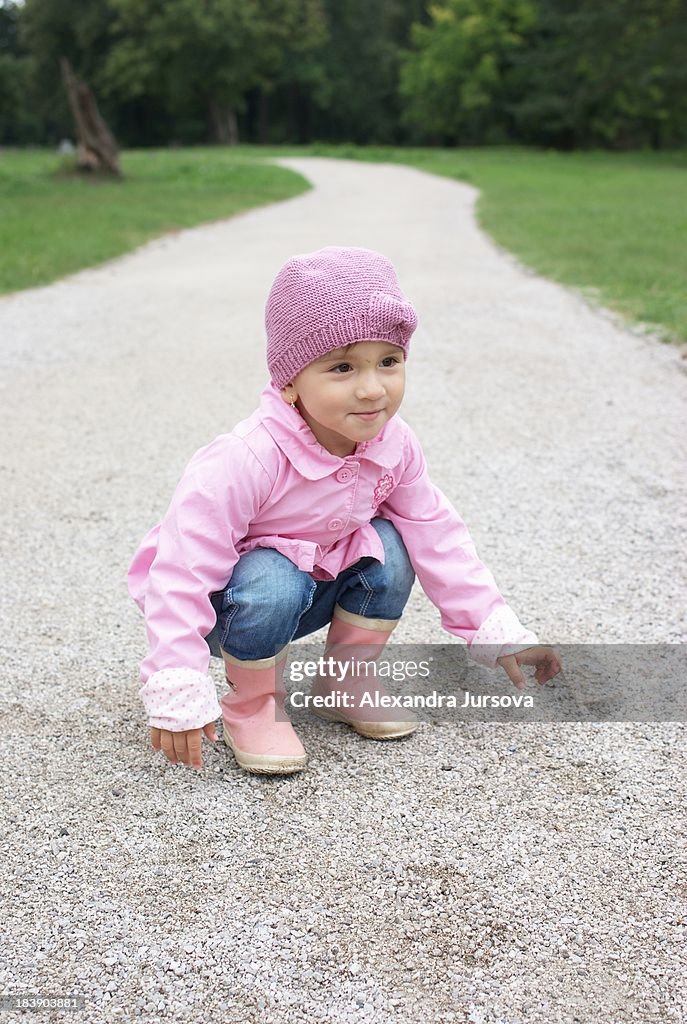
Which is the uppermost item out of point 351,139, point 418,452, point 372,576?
point 418,452

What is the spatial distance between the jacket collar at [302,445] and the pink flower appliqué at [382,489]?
0.14 feet

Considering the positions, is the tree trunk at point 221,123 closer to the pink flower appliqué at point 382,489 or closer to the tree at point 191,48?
the tree at point 191,48

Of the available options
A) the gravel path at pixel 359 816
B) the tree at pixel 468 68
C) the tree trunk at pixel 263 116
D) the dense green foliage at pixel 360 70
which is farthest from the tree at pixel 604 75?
the gravel path at pixel 359 816

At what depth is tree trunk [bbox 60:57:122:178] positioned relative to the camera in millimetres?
17906

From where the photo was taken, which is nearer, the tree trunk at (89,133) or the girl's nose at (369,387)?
the girl's nose at (369,387)

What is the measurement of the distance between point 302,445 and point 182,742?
1.97ft

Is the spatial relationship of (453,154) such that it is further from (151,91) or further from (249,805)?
(249,805)

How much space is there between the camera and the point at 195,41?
37.9m

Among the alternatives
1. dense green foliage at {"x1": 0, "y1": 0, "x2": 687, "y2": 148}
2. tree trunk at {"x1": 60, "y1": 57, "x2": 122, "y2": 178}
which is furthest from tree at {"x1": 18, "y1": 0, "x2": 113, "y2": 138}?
tree trunk at {"x1": 60, "y1": 57, "x2": 122, "y2": 178}

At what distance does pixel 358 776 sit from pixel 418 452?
0.67m

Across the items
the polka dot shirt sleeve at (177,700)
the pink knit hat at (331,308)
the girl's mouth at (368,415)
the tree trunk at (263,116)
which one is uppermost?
the pink knit hat at (331,308)

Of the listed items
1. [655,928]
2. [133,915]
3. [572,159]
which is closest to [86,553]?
[133,915]

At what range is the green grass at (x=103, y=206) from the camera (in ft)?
30.1

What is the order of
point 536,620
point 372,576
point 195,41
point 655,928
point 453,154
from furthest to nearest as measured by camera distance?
1. point 195,41
2. point 453,154
3. point 536,620
4. point 372,576
5. point 655,928
